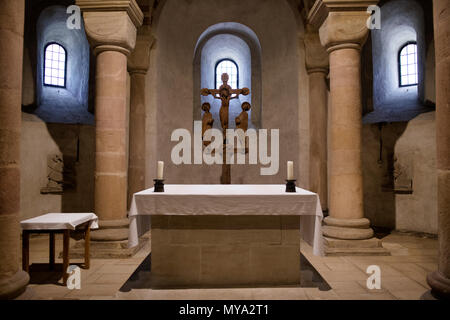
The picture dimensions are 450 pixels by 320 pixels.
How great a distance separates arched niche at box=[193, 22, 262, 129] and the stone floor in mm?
4993

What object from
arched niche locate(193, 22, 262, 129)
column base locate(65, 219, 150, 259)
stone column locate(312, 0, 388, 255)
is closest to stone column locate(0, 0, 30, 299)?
column base locate(65, 219, 150, 259)

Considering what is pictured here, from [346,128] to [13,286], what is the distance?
4646 millimetres

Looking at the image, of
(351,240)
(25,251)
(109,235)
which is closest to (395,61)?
(351,240)

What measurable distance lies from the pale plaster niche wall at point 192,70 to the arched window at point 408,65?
278cm

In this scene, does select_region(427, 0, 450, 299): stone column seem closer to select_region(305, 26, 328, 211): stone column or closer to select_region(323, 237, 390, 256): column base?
select_region(323, 237, 390, 256): column base

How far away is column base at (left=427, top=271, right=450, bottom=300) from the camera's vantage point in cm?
285

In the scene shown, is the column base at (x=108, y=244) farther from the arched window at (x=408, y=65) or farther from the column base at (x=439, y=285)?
the arched window at (x=408, y=65)

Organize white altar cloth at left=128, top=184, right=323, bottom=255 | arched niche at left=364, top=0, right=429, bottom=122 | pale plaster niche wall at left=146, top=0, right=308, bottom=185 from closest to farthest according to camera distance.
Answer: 1. white altar cloth at left=128, top=184, right=323, bottom=255
2. arched niche at left=364, top=0, right=429, bottom=122
3. pale plaster niche wall at left=146, top=0, right=308, bottom=185

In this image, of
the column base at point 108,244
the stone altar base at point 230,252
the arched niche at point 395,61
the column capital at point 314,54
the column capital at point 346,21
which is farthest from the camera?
the arched niche at point 395,61

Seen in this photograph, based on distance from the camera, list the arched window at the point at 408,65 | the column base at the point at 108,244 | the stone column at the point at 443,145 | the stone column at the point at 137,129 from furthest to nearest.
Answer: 1. the arched window at the point at 408,65
2. the stone column at the point at 137,129
3. the column base at the point at 108,244
4. the stone column at the point at 443,145

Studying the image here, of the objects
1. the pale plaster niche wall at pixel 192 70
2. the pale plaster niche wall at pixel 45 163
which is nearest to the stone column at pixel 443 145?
the pale plaster niche wall at pixel 192 70

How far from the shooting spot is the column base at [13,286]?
109 inches
